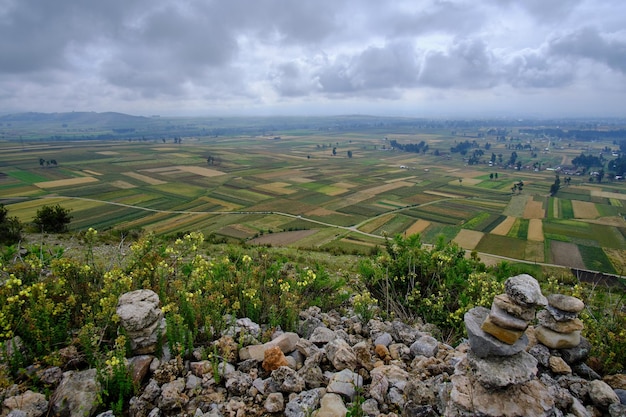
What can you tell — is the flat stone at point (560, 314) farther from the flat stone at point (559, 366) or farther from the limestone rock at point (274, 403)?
the limestone rock at point (274, 403)

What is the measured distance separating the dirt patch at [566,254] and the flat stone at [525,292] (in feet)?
156

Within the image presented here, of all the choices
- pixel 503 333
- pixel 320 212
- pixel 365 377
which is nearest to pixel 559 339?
pixel 503 333

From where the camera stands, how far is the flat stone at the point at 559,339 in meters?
6.41

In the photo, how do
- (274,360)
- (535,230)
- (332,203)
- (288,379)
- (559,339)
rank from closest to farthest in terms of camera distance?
(288,379)
(274,360)
(559,339)
(535,230)
(332,203)

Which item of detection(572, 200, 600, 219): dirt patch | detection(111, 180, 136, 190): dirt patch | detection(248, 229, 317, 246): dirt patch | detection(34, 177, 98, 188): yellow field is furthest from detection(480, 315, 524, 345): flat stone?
detection(34, 177, 98, 188): yellow field

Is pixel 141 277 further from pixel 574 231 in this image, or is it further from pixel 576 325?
pixel 574 231

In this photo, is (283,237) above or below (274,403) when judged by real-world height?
below

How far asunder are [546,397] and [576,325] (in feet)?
7.08

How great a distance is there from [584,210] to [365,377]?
88.7 meters

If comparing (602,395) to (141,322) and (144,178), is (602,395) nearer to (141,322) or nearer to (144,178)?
(141,322)

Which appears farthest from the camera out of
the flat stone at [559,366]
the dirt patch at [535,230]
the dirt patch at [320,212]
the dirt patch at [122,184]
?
the dirt patch at [122,184]

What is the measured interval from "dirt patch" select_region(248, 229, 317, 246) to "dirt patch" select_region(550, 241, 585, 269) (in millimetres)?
34031

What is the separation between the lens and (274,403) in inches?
204

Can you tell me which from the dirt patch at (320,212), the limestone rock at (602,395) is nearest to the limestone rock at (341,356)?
the limestone rock at (602,395)
